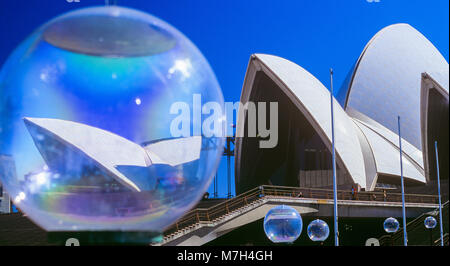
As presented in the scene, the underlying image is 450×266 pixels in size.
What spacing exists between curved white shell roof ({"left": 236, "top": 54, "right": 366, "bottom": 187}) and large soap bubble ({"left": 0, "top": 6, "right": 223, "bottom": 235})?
26.9 m

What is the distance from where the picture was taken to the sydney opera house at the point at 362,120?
1154 inches

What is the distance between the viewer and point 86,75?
4.90ft

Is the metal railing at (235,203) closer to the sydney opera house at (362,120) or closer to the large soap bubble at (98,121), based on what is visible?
the sydney opera house at (362,120)

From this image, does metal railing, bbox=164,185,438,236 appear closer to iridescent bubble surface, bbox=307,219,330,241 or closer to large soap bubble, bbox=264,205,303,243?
iridescent bubble surface, bbox=307,219,330,241

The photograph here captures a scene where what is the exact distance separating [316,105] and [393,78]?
959cm

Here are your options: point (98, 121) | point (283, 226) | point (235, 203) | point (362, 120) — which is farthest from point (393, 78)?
point (98, 121)

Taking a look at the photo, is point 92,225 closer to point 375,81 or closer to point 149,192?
point 149,192

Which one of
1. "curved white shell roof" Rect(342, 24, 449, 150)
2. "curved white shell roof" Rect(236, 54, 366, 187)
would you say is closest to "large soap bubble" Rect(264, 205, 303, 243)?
"curved white shell roof" Rect(236, 54, 366, 187)

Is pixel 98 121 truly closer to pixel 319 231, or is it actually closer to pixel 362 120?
pixel 319 231
